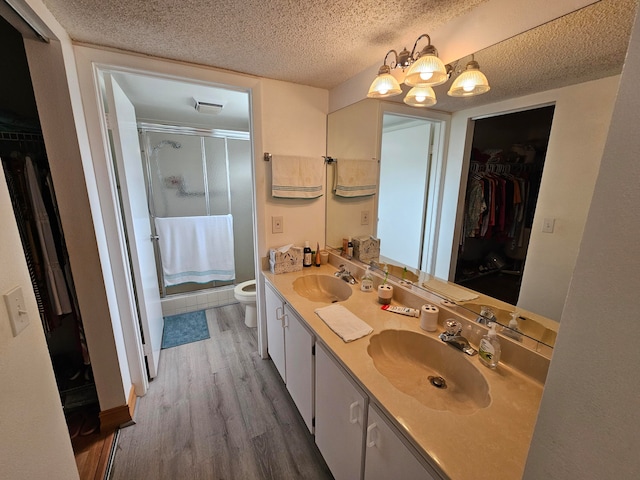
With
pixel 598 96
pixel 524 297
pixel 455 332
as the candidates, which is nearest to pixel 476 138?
pixel 598 96

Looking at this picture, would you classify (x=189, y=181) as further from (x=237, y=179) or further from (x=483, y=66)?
(x=483, y=66)

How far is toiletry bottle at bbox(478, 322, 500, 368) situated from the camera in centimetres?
93

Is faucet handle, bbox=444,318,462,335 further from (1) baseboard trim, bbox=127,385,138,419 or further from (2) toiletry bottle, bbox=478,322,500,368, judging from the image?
(1) baseboard trim, bbox=127,385,138,419

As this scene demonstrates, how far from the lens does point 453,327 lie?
1.08 metres

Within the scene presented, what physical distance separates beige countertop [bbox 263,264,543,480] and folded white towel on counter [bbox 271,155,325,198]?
46.3 inches

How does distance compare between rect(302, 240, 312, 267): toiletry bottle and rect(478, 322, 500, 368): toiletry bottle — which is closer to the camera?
rect(478, 322, 500, 368): toiletry bottle

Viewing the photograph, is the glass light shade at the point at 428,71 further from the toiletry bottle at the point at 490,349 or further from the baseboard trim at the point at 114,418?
the baseboard trim at the point at 114,418

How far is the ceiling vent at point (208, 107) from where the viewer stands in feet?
7.54

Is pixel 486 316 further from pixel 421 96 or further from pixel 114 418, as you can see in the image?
pixel 114 418

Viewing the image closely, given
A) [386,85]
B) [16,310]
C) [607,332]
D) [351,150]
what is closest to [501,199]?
[386,85]

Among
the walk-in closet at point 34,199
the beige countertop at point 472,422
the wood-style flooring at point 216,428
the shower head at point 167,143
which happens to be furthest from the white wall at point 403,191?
the shower head at point 167,143

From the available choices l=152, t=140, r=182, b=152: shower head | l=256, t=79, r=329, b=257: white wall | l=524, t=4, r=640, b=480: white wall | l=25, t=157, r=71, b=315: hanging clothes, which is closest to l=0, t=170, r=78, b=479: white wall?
l=25, t=157, r=71, b=315: hanging clothes

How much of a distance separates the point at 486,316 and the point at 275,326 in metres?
1.28

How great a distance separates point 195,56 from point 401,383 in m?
1.96
